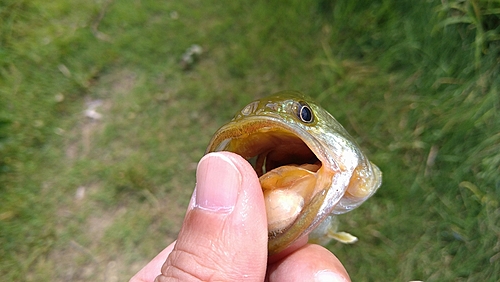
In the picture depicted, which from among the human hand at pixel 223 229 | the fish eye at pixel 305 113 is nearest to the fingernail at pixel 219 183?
the human hand at pixel 223 229

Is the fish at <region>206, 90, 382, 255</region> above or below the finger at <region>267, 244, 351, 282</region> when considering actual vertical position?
above

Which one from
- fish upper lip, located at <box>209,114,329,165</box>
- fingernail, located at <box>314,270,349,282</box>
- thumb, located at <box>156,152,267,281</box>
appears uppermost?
fish upper lip, located at <box>209,114,329,165</box>

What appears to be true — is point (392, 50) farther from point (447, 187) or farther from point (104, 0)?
point (104, 0)

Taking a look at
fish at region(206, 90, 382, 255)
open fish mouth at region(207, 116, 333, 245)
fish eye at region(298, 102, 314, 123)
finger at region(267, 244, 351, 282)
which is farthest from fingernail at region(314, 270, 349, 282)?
fish eye at region(298, 102, 314, 123)

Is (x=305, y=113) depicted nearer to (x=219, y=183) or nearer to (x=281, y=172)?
(x=281, y=172)

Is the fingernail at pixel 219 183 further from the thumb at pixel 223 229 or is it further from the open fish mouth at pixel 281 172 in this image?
the open fish mouth at pixel 281 172

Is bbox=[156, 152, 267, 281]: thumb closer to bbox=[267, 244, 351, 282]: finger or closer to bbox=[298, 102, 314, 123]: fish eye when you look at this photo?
bbox=[298, 102, 314, 123]: fish eye

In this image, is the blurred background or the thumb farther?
the blurred background
